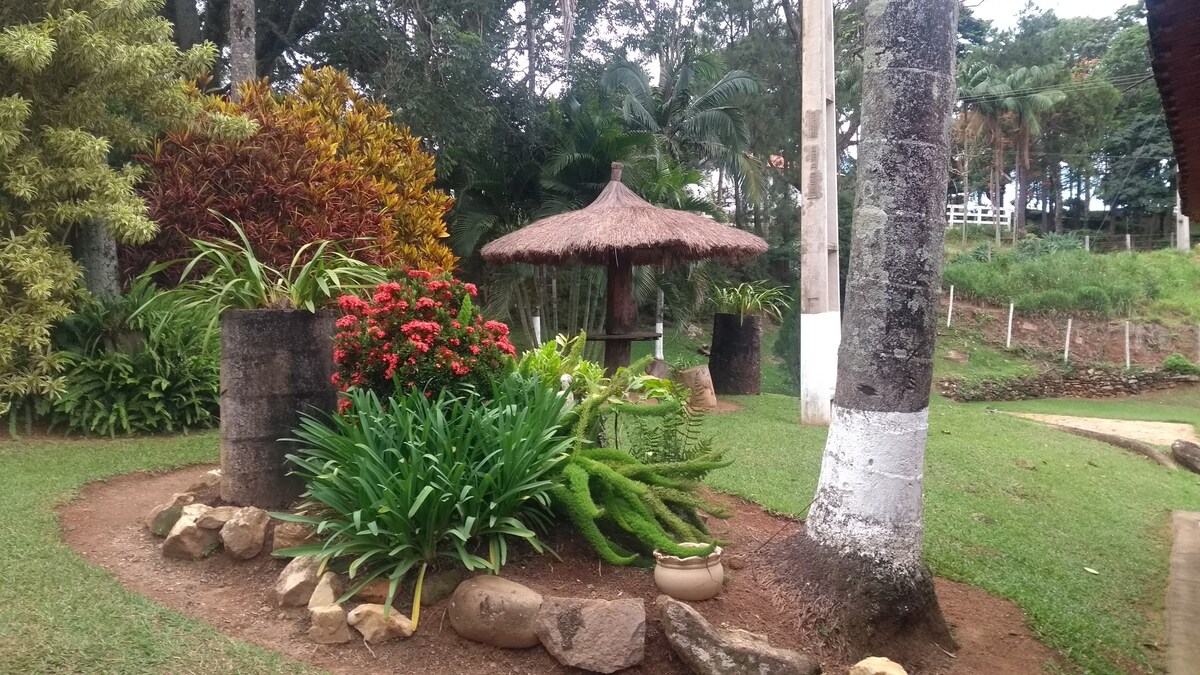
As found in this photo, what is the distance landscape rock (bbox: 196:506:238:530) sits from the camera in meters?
4.01

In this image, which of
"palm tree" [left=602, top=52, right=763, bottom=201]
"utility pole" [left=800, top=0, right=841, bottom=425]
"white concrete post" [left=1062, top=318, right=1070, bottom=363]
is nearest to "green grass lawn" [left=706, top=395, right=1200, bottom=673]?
"utility pole" [left=800, top=0, right=841, bottom=425]

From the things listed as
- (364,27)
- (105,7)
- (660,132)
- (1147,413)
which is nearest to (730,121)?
(660,132)

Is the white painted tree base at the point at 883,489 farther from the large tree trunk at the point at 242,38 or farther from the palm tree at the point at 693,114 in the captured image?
the palm tree at the point at 693,114

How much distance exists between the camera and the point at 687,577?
340cm

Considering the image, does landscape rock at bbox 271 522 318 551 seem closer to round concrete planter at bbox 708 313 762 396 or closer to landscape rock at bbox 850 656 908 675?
landscape rock at bbox 850 656 908 675

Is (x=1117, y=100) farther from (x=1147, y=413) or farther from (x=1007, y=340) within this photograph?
(x=1147, y=413)

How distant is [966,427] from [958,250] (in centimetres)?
2266

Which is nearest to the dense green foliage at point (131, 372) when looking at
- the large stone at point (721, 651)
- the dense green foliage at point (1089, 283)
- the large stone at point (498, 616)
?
the large stone at point (498, 616)

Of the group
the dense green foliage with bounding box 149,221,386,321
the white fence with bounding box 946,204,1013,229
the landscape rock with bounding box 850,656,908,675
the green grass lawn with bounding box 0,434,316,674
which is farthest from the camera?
the white fence with bounding box 946,204,1013,229

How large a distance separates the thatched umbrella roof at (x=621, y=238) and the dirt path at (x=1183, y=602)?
5.16 metres

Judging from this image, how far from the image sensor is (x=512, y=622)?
3211 millimetres

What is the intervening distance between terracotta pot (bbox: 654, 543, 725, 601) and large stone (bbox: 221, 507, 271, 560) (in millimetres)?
1919

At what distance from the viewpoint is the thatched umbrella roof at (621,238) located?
9211 mm

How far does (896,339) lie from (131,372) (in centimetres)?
651
